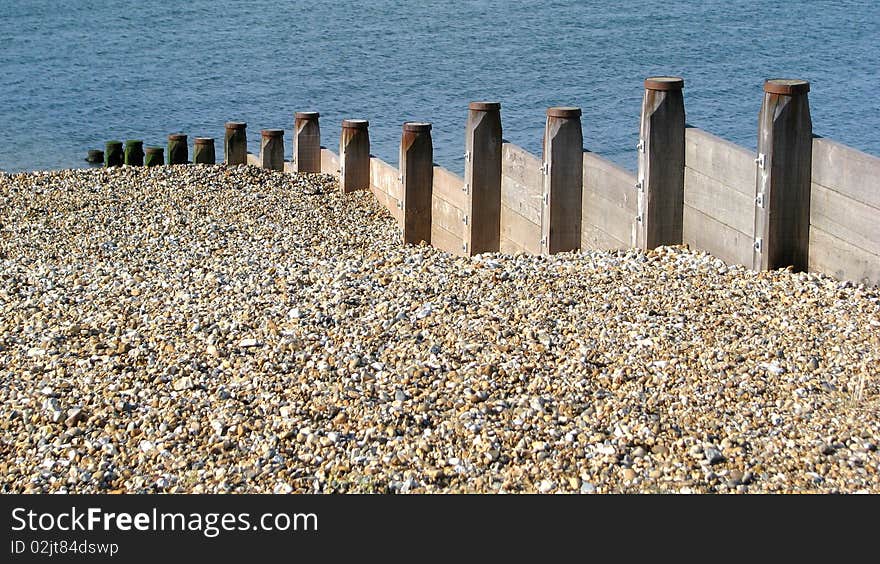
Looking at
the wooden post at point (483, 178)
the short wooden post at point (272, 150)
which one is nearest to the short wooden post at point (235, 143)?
the short wooden post at point (272, 150)

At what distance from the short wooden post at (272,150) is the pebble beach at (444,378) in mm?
7029

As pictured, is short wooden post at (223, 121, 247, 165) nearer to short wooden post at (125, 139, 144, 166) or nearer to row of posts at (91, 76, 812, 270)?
short wooden post at (125, 139, 144, 166)

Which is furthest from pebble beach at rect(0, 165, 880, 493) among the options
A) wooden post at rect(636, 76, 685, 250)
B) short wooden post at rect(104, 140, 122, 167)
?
short wooden post at rect(104, 140, 122, 167)

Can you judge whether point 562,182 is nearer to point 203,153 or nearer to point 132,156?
point 203,153

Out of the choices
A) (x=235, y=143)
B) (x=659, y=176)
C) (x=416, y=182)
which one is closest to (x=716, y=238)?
(x=659, y=176)

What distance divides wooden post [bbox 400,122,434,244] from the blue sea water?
1359 cm

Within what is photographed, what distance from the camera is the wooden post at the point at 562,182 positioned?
29.3 feet

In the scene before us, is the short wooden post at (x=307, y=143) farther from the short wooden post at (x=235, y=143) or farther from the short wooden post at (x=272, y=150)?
the short wooden post at (x=235, y=143)

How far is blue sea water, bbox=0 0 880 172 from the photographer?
99.3 feet

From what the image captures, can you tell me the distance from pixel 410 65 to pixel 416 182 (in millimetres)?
29892

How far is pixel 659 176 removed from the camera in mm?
8258

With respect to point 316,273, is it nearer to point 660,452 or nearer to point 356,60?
point 660,452

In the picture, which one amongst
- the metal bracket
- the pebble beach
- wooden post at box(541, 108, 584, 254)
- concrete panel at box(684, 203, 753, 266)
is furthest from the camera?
wooden post at box(541, 108, 584, 254)

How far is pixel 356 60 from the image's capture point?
4144cm
